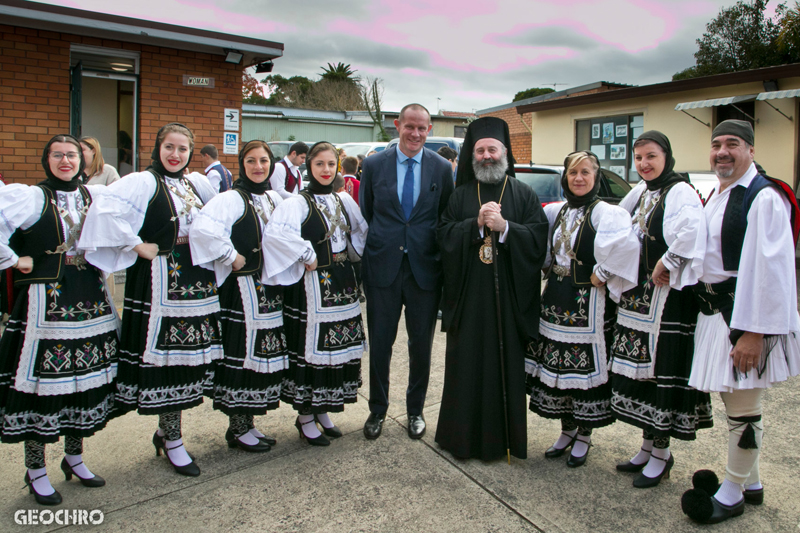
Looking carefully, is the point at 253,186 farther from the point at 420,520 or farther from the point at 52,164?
the point at 420,520

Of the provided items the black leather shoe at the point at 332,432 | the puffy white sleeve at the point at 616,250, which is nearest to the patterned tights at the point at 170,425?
the black leather shoe at the point at 332,432

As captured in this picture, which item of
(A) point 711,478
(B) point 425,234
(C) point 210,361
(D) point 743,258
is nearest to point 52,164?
(C) point 210,361

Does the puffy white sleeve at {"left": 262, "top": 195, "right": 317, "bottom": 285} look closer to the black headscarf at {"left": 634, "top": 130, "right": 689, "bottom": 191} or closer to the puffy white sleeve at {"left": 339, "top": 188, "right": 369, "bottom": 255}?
the puffy white sleeve at {"left": 339, "top": 188, "right": 369, "bottom": 255}

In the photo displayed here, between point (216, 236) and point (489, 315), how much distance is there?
1.61 metres

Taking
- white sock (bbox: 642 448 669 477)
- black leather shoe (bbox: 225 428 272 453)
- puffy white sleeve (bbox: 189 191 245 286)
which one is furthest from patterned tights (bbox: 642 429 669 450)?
puffy white sleeve (bbox: 189 191 245 286)

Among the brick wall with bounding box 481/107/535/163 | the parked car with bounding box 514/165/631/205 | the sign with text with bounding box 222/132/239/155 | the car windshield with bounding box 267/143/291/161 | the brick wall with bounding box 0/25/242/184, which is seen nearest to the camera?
the brick wall with bounding box 0/25/242/184

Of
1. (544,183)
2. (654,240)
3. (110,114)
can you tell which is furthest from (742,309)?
(110,114)

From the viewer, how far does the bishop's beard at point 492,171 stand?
11.4 feet

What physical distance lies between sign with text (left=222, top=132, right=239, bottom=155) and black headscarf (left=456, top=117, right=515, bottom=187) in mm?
5688

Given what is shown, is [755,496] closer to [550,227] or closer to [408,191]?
[550,227]

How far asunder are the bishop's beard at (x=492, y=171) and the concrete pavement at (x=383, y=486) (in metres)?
1.67

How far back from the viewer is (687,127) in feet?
42.7

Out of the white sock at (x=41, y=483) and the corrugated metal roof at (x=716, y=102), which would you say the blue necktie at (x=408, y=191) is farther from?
the corrugated metal roof at (x=716, y=102)

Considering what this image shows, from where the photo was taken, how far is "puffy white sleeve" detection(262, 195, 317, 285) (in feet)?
10.8
